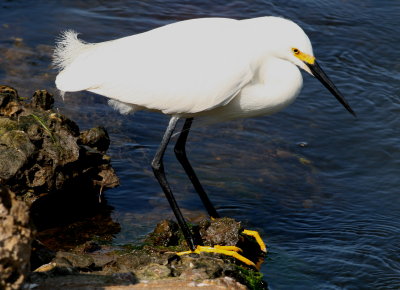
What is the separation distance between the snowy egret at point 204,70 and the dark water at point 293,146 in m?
1.09

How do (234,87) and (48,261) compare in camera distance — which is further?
(234,87)

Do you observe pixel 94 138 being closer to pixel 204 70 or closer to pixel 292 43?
pixel 204 70

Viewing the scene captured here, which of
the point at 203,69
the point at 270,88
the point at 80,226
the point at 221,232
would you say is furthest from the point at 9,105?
the point at 270,88

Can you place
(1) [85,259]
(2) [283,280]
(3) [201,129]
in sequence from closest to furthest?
1. (1) [85,259]
2. (2) [283,280]
3. (3) [201,129]

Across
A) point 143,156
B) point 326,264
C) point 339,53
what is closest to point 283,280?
point 326,264

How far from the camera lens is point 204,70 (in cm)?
527

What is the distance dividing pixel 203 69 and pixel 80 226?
1.76 m

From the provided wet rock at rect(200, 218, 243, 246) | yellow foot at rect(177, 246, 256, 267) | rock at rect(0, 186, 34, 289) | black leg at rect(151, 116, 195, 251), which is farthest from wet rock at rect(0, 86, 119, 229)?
rock at rect(0, 186, 34, 289)

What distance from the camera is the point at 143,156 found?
723cm

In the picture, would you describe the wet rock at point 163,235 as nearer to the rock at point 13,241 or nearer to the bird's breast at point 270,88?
the bird's breast at point 270,88

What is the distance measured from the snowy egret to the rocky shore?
1.09 ft

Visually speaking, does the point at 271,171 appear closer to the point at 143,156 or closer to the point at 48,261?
the point at 143,156

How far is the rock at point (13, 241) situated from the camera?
3.01 meters

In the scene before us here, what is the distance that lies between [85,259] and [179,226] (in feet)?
4.29
